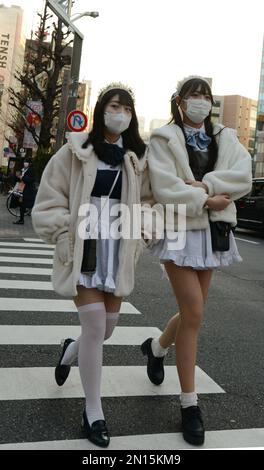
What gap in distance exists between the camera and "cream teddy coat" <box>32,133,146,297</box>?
2.60 meters

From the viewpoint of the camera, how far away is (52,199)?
2.66m

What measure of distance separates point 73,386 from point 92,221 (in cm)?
125

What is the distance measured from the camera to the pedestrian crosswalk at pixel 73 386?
2662mm

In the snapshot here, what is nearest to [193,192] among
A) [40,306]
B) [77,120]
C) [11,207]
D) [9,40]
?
[40,306]

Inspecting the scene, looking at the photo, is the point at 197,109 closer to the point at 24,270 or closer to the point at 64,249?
the point at 64,249

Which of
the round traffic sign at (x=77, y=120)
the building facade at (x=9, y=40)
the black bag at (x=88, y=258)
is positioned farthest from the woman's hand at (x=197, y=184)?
the building facade at (x=9, y=40)

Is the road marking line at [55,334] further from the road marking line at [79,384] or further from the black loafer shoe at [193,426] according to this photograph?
the black loafer shoe at [193,426]

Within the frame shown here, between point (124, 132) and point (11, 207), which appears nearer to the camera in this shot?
point (124, 132)

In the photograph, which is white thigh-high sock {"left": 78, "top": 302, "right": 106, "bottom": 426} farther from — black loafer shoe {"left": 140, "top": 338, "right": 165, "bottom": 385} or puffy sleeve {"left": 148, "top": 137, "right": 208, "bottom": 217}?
black loafer shoe {"left": 140, "top": 338, "right": 165, "bottom": 385}

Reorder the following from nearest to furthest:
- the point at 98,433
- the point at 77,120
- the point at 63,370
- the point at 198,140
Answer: the point at 98,433 → the point at 198,140 → the point at 63,370 → the point at 77,120

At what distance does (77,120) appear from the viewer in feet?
44.3

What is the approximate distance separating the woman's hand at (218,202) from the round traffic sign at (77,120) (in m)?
11.2

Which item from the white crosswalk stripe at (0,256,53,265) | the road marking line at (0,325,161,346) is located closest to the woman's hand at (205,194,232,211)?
the road marking line at (0,325,161,346)

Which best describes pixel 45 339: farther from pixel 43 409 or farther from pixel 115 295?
pixel 115 295
